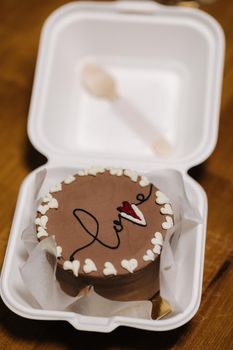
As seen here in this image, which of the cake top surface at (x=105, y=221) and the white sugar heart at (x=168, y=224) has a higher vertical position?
the white sugar heart at (x=168, y=224)

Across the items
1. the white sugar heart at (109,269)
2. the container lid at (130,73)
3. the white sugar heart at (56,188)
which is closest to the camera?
the white sugar heart at (109,269)

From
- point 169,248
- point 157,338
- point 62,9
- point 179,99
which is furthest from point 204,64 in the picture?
point 157,338

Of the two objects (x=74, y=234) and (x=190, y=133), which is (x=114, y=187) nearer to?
(x=74, y=234)

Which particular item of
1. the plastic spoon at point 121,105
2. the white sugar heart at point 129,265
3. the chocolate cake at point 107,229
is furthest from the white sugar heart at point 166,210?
the plastic spoon at point 121,105

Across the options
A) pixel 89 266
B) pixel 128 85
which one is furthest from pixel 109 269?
pixel 128 85

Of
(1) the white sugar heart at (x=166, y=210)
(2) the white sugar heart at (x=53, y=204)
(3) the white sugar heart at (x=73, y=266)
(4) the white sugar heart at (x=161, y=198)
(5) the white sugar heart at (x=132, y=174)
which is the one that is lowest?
(3) the white sugar heart at (x=73, y=266)

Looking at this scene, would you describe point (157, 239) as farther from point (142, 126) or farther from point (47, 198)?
point (142, 126)

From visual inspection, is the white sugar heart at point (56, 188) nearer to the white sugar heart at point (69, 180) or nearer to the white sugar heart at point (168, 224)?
the white sugar heart at point (69, 180)

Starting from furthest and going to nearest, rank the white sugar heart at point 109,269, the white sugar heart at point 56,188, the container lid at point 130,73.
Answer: the container lid at point 130,73
the white sugar heart at point 56,188
the white sugar heart at point 109,269

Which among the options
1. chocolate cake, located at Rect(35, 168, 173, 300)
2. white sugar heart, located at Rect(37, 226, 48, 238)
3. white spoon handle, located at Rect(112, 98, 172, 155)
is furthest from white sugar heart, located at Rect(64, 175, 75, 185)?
white spoon handle, located at Rect(112, 98, 172, 155)

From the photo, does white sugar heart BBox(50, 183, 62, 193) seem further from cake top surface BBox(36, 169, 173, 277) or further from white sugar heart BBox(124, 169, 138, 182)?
white sugar heart BBox(124, 169, 138, 182)
